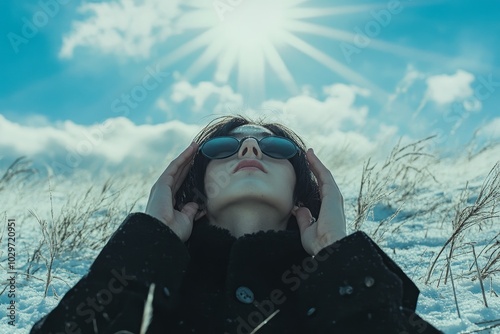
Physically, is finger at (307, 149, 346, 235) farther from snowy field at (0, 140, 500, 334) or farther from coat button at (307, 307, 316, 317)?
snowy field at (0, 140, 500, 334)

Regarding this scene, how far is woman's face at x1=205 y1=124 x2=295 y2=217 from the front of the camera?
2.49 m

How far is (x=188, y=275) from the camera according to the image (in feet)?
7.30

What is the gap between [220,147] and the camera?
275cm

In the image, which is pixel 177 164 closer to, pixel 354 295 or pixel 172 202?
pixel 172 202

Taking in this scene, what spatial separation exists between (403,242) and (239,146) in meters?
1.68

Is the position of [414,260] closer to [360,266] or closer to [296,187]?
[296,187]

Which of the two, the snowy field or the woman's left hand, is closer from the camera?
the woman's left hand

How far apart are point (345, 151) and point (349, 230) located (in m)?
3.28

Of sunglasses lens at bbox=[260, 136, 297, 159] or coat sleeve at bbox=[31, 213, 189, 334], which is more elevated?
sunglasses lens at bbox=[260, 136, 297, 159]

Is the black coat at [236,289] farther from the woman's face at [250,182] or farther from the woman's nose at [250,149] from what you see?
the woman's nose at [250,149]

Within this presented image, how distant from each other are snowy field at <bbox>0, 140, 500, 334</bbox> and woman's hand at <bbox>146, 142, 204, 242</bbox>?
2.67 ft

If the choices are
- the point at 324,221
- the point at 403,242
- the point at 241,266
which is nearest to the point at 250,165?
the point at 324,221

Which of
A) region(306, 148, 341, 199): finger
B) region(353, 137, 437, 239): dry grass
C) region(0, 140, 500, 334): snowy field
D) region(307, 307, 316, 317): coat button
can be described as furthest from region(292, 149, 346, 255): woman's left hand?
region(353, 137, 437, 239): dry grass

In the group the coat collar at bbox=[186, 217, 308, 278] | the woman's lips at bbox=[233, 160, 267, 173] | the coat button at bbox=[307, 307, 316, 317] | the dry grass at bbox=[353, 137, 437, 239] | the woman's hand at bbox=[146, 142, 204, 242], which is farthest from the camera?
the dry grass at bbox=[353, 137, 437, 239]
